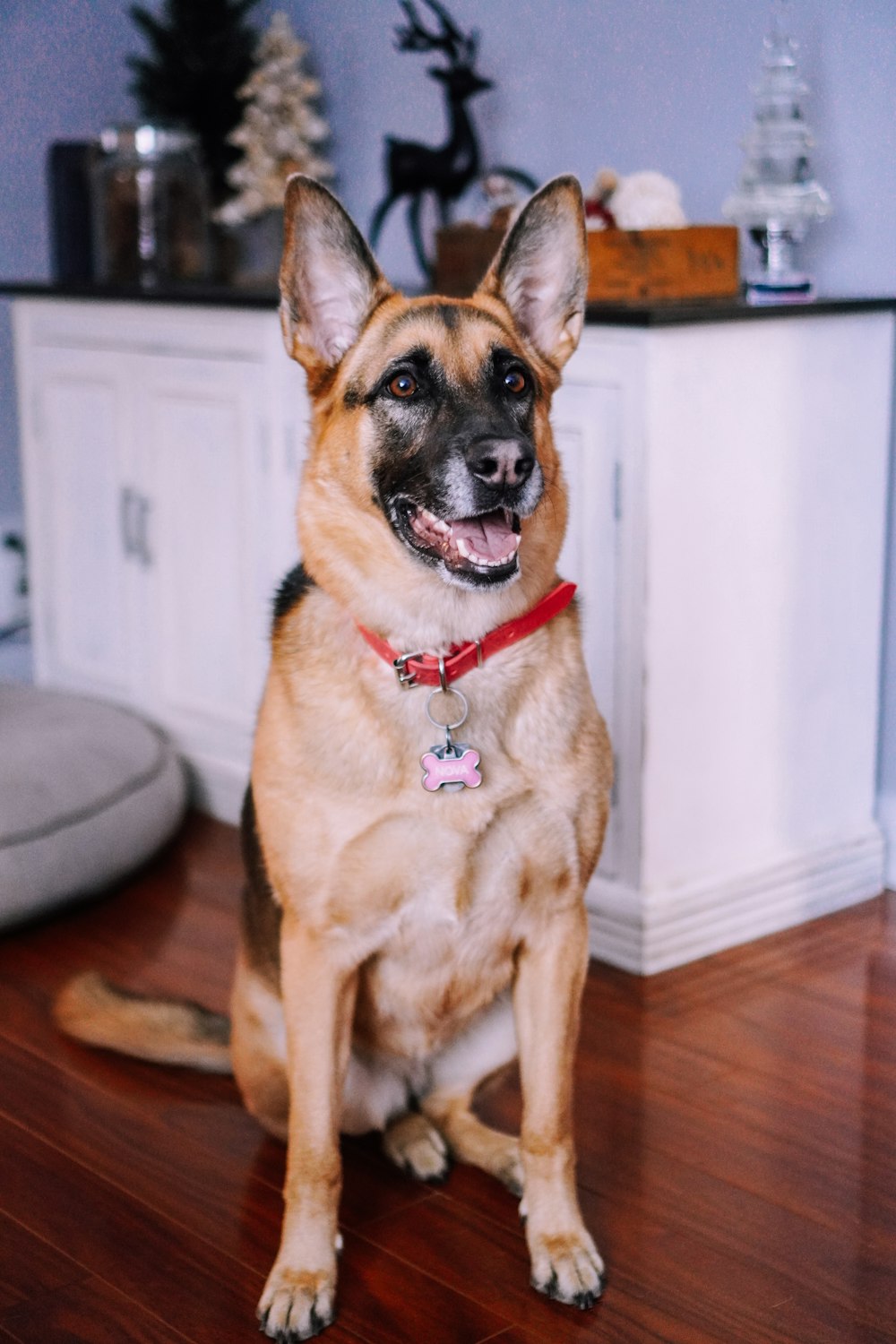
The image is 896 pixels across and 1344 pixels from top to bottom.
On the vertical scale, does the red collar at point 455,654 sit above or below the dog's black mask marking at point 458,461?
below

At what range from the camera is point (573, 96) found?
10.3ft

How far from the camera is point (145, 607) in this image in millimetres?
3455

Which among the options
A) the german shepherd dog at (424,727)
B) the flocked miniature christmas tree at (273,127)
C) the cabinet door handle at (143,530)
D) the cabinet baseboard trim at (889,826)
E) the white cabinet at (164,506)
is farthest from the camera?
the flocked miniature christmas tree at (273,127)

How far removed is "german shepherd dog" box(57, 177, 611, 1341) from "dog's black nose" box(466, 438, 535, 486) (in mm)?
17

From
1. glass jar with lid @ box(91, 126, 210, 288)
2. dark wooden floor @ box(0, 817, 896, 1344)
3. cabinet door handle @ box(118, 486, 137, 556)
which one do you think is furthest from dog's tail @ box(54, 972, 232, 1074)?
glass jar with lid @ box(91, 126, 210, 288)

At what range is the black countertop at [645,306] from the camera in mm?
2328

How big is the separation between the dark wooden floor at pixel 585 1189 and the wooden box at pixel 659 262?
1.16m

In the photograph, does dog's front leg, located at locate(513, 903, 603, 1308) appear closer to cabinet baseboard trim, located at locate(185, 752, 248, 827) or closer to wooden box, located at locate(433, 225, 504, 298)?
wooden box, located at locate(433, 225, 504, 298)

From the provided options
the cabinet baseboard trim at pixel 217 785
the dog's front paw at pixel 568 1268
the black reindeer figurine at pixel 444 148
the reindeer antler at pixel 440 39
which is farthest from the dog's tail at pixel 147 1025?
the reindeer antler at pixel 440 39

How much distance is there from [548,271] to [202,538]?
1.64 m

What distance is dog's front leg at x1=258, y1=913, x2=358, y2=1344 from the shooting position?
166 cm

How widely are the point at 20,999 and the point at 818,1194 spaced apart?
1310 mm

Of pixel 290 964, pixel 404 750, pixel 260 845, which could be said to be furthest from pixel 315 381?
pixel 290 964

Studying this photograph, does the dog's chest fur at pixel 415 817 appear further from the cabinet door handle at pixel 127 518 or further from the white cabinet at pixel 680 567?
the cabinet door handle at pixel 127 518
